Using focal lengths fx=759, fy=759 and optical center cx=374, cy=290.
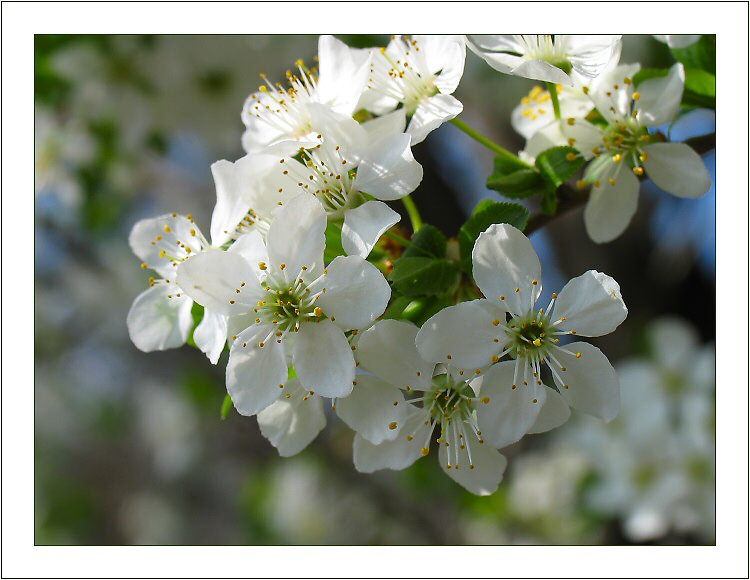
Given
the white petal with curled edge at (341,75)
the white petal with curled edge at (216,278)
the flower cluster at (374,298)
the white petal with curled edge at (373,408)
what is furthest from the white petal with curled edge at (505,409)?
the white petal with curled edge at (341,75)

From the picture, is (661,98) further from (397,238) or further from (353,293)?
(353,293)

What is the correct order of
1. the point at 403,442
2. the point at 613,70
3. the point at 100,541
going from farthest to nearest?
the point at 100,541
the point at 613,70
the point at 403,442

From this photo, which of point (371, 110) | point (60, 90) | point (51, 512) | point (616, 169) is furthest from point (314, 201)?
point (51, 512)

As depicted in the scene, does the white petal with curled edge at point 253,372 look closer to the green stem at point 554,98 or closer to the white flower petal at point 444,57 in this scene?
the white flower petal at point 444,57

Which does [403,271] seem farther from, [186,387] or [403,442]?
[186,387]
